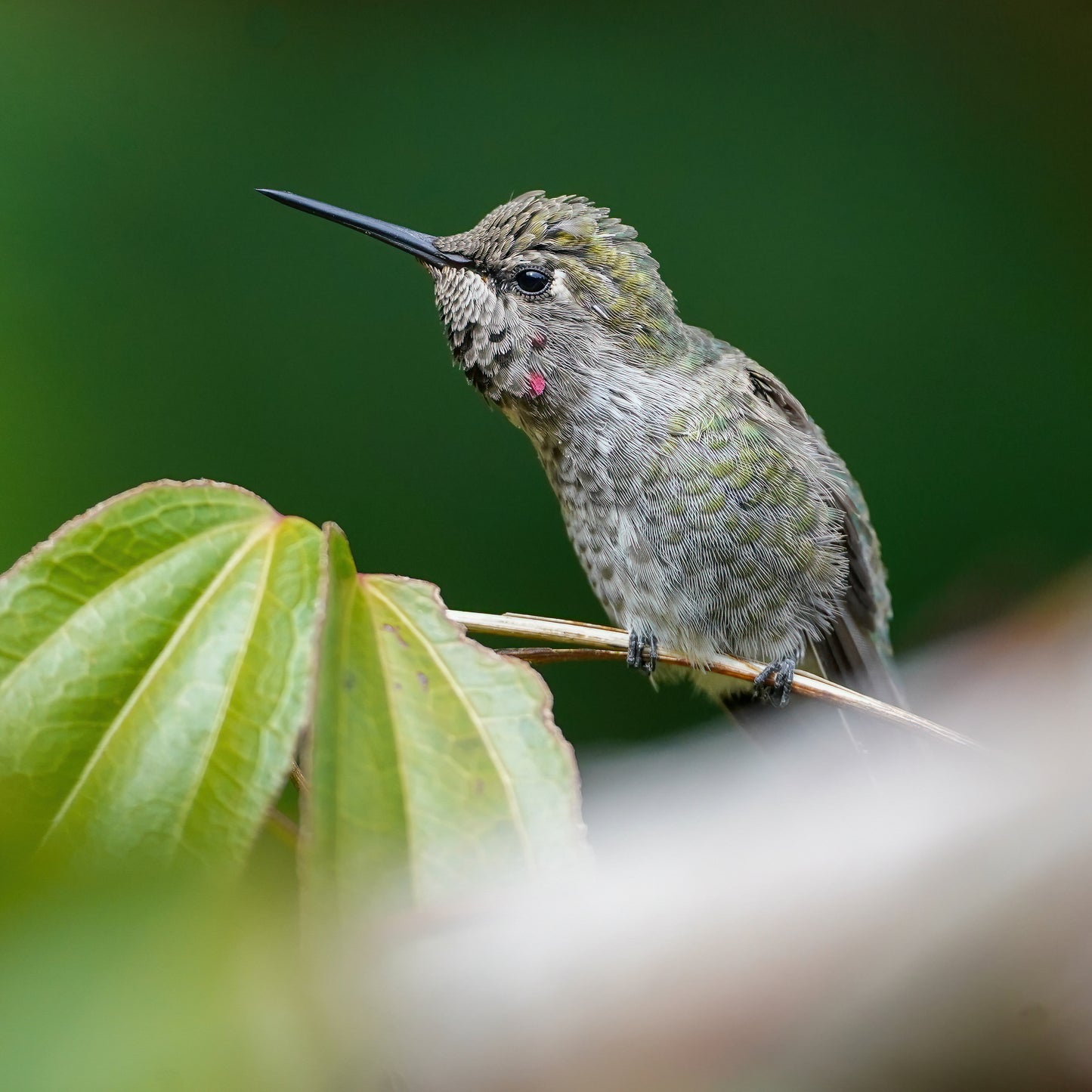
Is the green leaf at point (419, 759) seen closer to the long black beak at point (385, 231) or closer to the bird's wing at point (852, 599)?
the long black beak at point (385, 231)

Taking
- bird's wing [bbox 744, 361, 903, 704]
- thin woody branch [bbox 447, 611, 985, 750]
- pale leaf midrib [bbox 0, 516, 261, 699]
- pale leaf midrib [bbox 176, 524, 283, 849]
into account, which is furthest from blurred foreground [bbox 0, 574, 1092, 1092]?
bird's wing [bbox 744, 361, 903, 704]

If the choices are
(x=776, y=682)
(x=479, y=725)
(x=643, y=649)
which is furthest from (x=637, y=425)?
(x=479, y=725)

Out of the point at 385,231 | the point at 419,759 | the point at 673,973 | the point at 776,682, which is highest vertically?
the point at 385,231

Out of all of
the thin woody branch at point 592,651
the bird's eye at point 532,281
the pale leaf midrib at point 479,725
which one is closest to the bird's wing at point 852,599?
the bird's eye at point 532,281

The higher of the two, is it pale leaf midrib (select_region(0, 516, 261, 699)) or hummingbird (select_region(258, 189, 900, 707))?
hummingbird (select_region(258, 189, 900, 707))

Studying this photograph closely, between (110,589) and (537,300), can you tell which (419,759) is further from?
(537,300)

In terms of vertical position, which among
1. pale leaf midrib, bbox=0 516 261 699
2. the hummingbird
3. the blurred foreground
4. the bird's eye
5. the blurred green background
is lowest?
the blurred foreground

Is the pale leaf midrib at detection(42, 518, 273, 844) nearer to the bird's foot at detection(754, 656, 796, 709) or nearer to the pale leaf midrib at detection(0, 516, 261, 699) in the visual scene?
the pale leaf midrib at detection(0, 516, 261, 699)
